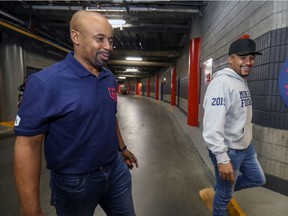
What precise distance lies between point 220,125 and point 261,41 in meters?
2.05

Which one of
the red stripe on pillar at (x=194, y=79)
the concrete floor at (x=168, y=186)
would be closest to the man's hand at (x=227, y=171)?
the concrete floor at (x=168, y=186)

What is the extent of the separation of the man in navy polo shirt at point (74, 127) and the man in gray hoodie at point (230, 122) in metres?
0.76

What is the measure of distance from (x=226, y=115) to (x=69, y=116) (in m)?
1.21

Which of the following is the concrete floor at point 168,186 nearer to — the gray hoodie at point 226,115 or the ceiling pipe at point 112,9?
the gray hoodie at point 226,115

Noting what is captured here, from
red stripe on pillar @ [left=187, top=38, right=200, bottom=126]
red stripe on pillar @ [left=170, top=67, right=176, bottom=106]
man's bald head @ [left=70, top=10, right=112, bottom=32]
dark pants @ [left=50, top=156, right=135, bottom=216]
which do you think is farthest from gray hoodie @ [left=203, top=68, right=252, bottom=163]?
red stripe on pillar @ [left=170, top=67, right=176, bottom=106]

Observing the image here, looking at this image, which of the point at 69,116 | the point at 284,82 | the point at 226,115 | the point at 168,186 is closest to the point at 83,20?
the point at 69,116

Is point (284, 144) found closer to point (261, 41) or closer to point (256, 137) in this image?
point (256, 137)

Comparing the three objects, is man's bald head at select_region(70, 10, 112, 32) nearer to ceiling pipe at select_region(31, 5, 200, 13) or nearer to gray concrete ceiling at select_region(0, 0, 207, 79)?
gray concrete ceiling at select_region(0, 0, 207, 79)

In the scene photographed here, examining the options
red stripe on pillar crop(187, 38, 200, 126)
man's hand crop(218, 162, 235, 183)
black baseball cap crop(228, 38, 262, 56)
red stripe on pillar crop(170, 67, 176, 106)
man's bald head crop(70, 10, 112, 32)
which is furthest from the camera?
red stripe on pillar crop(170, 67, 176, 106)

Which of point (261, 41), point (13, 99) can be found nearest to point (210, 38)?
point (261, 41)

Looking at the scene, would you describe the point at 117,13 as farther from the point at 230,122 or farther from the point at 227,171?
the point at 227,171

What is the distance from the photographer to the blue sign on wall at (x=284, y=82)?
103 inches

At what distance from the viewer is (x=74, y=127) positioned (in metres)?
1.14

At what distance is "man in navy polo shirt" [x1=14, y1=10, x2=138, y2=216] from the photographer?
1.04 metres
